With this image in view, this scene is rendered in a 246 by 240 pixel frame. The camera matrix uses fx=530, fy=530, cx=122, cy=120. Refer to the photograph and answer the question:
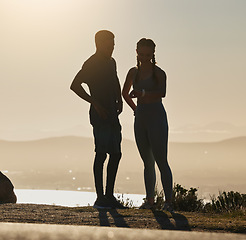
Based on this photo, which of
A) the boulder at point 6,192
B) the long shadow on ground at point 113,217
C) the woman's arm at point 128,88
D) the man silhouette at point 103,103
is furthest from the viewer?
the boulder at point 6,192

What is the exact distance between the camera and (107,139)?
289 inches

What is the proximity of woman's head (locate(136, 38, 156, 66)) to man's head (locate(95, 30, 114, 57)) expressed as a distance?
2.08 ft

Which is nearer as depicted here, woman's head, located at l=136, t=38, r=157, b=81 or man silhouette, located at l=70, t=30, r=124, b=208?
woman's head, located at l=136, t=38, r=157, b=81

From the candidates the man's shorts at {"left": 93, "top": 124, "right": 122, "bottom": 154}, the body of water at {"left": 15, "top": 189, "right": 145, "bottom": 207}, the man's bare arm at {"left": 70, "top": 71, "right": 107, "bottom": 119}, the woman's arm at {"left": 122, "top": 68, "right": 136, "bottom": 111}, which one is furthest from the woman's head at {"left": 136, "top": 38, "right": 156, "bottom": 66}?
the body of water at {"left": 15, "top": 189, "right": 145, "bottom": 207}

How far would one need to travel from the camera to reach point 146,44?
6816 millimetres

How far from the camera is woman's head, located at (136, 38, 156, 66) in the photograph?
6.82 m

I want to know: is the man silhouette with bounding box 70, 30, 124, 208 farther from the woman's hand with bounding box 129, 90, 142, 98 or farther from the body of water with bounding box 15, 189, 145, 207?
the body of water with bounding box 15, 189, 145, 207

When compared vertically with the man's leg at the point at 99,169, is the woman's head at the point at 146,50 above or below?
above

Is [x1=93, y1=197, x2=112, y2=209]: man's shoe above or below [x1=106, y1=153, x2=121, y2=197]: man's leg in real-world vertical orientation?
below

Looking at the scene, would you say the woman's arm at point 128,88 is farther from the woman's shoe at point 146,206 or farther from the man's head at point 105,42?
the woman's shoe at point 146,206

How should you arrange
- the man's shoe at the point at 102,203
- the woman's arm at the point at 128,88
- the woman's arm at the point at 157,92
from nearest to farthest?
the woman's arm at the point at 157,92, the woman's arm at the point at 128,88, the man's shoe at the point at 102,203

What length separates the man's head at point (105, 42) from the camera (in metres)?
7.38

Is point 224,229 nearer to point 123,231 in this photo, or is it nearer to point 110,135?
point 110,135

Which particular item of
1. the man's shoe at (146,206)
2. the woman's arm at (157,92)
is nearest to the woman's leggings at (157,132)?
the woman's arm at (157,92)
